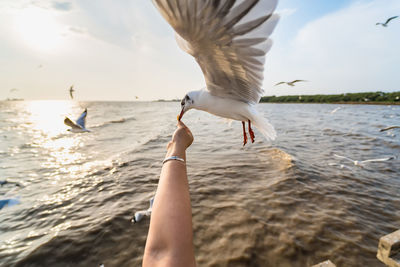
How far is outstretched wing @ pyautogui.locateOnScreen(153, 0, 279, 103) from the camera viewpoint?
5.49 ft

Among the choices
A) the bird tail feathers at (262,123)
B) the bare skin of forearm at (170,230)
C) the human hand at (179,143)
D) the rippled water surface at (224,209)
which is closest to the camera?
the bare skin of forearm at (170,230)

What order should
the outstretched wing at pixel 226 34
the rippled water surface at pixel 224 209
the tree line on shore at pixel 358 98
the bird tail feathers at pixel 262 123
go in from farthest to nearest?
the tree line on shore at pixel 358 98 → the bird tail feathers at pixel 262 123 → the rippled water surface at pixel 224 209 → the outstretched wing at pixel 226 34

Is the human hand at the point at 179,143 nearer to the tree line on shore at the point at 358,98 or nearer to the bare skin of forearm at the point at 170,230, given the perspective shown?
the bare skin of forearm at the point at 170,230

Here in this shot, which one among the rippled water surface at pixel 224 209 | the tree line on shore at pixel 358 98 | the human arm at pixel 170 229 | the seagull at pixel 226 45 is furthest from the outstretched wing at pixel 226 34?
the tree line on shore at pixel 358 98

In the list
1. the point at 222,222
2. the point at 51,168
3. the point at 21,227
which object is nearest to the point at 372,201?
the point at 222,222

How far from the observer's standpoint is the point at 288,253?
219 cm

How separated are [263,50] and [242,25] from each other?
479 millimetres

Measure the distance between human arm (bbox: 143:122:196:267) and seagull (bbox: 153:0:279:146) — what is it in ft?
4.11

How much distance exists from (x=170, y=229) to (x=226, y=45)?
1.99 meters

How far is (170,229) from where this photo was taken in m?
0.74

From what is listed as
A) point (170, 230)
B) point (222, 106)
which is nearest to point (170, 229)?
point (170, 230)

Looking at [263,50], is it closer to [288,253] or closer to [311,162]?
[288,253]

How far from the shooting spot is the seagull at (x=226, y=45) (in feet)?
5.55

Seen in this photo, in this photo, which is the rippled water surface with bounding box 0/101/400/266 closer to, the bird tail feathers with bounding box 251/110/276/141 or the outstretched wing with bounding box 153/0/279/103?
the bird tail feathers with bounding box 251/110/276/141
